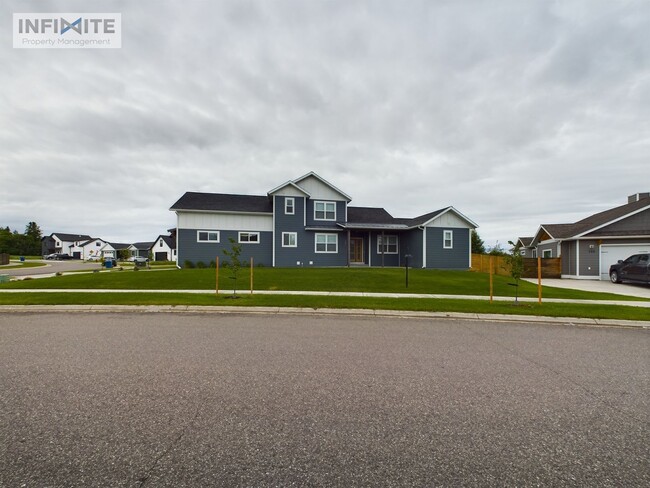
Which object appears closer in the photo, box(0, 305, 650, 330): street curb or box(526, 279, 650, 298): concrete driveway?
box(0, 305, 650, 330): street curb

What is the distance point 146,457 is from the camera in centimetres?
255

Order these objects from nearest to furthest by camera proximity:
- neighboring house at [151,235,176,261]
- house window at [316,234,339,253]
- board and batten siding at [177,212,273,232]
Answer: board and batten siding at [177,212,273,232] → house window at [316,234,339,253] → neighboring house at [151,235,176,261]

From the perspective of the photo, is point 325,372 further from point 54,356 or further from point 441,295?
point 441,295

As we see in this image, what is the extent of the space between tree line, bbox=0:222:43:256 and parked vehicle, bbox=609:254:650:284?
11582cm

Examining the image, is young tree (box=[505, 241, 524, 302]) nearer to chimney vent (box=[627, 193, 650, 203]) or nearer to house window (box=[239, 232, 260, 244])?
house window (box=[239, 232, 260, 244])

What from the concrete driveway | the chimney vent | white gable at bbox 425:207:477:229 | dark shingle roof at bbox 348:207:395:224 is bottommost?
the concrete driveway

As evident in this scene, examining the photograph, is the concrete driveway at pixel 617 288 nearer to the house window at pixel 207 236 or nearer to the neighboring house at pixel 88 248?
the house window at pixel 207 236

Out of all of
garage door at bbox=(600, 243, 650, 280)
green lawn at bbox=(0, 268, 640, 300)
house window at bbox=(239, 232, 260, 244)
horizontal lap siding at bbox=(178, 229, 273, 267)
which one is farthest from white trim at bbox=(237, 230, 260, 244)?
garage door at bbox=(600, 243, 650, 280)

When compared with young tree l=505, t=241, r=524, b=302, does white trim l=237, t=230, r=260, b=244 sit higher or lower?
higher

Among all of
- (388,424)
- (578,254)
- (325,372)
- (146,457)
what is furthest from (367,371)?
(578,254)

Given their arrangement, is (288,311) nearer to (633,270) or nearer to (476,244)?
(633,270)

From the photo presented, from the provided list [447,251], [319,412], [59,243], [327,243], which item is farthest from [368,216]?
[59,243]

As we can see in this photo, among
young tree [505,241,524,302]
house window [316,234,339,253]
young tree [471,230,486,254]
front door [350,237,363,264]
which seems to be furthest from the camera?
young tree [471,230,486,254]

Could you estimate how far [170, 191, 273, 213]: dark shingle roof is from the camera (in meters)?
25.9
